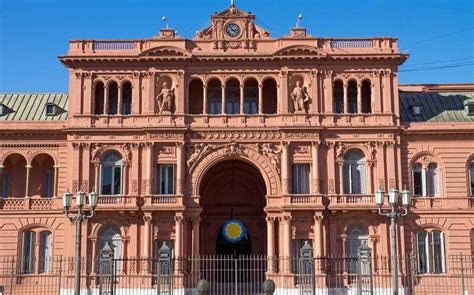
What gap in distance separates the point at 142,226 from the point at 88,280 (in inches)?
216

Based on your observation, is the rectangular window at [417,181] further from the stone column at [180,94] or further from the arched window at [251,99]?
the stone column at [180,94]

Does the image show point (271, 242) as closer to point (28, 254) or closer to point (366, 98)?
point (366, 98)

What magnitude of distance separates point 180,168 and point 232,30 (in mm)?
11751

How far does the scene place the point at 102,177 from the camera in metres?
49.1

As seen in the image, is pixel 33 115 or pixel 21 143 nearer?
pixel 21 143

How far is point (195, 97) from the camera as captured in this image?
51.7 meters

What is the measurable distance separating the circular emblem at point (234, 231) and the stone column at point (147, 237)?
8481 millimetres

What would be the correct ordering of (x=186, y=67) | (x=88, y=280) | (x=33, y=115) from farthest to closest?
(x=33, y=115) < (x=186, y=67) < (x=88, y=280)

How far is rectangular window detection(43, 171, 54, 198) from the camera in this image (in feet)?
170

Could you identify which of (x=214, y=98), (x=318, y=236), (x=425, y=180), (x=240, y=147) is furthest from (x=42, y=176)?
(x=425, y=180)

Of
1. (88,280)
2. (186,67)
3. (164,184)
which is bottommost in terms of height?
(88,280)

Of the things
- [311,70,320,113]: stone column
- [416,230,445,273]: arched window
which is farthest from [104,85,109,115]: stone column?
[416,230,445,273]: arched window

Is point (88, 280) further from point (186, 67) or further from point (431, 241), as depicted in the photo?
point (431, 241)

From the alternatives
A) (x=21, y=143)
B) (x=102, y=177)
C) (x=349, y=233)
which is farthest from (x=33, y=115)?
(x=349, y=233)
